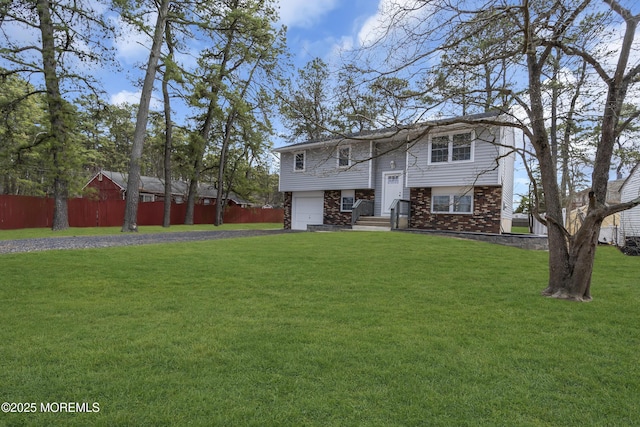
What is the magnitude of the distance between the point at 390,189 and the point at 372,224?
1.95m

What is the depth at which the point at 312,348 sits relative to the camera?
3121 millimetres

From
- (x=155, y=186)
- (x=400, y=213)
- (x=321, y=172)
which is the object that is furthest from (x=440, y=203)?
(x=155, y=186)

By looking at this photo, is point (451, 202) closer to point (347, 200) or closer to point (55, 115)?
point (347, 200)

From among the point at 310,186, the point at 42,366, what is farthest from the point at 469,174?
the point at 42,366

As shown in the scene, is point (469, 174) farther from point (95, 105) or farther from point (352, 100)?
point (95, 105)

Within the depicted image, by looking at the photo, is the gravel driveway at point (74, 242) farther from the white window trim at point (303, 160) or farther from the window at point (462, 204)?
the window at point (462, 204)

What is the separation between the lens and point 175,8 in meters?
15.9

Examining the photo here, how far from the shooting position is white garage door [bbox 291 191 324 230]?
19216mm

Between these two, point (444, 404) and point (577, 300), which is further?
point (577, 300)

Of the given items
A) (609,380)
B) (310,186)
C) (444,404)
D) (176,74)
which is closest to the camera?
(444,404)

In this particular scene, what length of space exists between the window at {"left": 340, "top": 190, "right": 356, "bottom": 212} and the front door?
1.71 m

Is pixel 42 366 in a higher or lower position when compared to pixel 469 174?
lower

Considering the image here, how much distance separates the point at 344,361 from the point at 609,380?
77.7 inches

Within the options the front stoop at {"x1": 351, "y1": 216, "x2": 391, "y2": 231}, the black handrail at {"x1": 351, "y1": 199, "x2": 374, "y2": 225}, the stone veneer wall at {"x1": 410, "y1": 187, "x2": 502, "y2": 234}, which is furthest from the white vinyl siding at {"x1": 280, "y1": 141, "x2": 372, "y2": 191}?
the stone veneer wall at {"x1": 410, "y1": 187, "x2": 502, "y2": 234}
